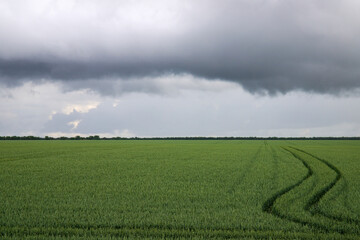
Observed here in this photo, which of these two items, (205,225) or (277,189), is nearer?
(205,225)

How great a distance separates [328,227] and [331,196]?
4.82 meters

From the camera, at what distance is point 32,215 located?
10.5 meters

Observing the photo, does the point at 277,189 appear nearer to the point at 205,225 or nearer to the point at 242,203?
the point at 242,203

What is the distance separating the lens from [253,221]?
995 cm

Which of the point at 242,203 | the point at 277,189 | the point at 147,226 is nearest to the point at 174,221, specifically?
the point at 147,226

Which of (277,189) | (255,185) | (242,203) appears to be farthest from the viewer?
(255,185)

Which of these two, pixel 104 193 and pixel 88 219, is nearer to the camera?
pixel 88 219

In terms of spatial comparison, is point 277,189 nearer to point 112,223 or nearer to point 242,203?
point 242,203

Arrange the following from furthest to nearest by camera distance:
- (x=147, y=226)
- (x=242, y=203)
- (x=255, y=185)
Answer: (x=255, y=185)
(x=242, y=203)
(x=147, y=226)

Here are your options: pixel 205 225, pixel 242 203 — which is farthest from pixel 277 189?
Answer: pixel 205 225

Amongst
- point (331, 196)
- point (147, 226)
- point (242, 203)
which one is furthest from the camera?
point (331, 196)

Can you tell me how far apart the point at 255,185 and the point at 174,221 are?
7.73 meters

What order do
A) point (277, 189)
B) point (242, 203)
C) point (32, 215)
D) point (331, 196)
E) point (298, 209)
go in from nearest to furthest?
point (32, 215) → point (298, 209) → point (242, 203) → point (331, 196) → point (277, 189)

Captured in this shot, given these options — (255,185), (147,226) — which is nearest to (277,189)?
(255,185)
